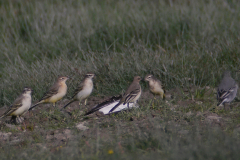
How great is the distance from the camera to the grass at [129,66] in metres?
5.11

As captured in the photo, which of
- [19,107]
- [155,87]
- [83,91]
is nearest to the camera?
[19,107]

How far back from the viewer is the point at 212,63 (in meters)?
9.47

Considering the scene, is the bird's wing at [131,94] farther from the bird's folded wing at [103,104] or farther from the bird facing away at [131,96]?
the bird's folded wing at [103,104]

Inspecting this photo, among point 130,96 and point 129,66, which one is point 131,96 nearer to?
point 130,96

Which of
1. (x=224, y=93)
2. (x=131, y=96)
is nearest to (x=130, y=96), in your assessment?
(x=131, y=96)

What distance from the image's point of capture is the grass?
511 cm

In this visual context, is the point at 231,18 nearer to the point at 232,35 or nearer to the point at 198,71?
the point at 232,35

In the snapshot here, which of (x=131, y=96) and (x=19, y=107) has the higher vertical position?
(x=19, y=107)

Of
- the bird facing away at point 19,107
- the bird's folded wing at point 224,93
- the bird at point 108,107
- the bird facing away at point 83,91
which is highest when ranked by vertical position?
the bird facing away at point 19,107

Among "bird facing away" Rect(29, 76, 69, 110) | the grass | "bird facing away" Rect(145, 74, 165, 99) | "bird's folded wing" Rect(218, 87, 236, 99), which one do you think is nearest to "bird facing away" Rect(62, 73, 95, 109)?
"bird facing away" Rect(29, 76, 69, 110)

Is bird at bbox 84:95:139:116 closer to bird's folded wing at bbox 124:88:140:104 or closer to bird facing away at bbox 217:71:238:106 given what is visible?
bird's folded wing at bbox 124:88:140:104

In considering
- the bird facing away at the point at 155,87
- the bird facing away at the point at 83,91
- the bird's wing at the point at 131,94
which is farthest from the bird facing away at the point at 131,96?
the bird facing away at the point at 83,91

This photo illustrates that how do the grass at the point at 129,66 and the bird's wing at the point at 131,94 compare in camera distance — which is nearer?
the grass at the point at 129,66

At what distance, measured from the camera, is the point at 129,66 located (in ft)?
31.2
